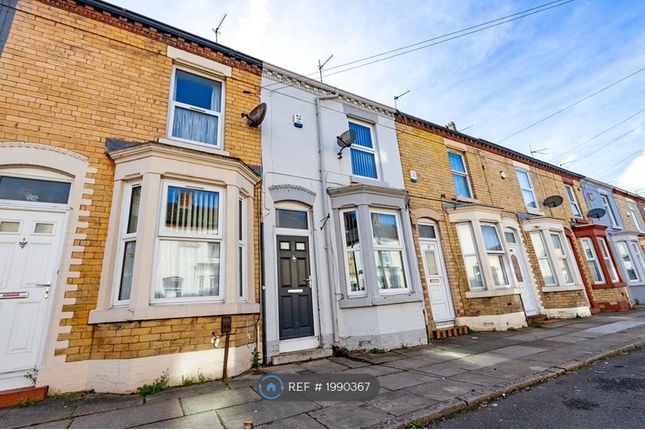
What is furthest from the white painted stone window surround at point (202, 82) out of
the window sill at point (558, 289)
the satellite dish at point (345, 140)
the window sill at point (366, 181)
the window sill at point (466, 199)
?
the window sill at point (558, 289)

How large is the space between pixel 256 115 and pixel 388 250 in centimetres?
425

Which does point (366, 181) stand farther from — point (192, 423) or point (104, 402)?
point (104, 402)

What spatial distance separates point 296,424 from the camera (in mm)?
2881

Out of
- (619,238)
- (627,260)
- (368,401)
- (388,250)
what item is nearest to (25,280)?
(368,401)

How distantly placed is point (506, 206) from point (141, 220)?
36.7 feet

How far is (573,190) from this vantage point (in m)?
14.1

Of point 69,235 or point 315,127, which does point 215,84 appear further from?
point 69,235

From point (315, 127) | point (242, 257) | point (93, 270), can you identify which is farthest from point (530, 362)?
point (93, 270)

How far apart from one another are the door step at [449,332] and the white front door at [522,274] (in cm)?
265

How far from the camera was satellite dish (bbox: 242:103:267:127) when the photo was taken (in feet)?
20.2

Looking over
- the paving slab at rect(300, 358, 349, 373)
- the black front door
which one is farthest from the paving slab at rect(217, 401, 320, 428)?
the black front door

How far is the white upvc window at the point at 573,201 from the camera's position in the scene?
13.6m

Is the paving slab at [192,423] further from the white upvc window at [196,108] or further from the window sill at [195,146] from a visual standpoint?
the white upvc window at [196,108]

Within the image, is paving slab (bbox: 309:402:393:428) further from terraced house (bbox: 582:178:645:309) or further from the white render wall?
terraced house (bbox: 582:178:645:309)
